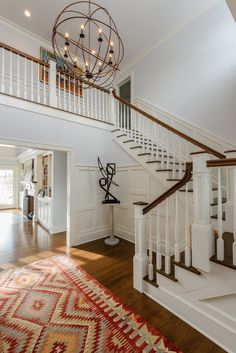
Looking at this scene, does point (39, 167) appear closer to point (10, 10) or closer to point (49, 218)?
point (49, 218)

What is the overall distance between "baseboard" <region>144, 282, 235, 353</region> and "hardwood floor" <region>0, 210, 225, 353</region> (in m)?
0.05

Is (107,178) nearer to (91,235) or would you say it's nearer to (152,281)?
(91,235)

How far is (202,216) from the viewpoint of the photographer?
1556 mm

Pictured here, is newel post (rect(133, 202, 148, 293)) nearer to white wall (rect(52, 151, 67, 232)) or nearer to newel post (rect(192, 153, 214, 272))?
newel post (rect(192, 153, 214, 272))

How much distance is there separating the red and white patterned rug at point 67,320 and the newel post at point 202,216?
0.81 meters

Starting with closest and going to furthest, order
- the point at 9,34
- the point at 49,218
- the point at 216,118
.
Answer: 1. the point at 216,118
2. the point at 9,34
3. the point at 49,218

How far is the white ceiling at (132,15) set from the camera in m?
3.68

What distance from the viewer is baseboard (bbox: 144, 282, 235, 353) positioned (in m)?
1.48

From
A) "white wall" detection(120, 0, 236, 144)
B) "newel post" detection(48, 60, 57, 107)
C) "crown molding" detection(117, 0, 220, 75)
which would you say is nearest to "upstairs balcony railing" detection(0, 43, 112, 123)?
"newel post" detection(48, 60, 57, 107)

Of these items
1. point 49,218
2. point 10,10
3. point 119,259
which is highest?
point 10,10

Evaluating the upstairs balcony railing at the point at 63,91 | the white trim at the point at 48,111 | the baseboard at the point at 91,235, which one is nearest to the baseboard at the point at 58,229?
the baseboard at the point at 91,235

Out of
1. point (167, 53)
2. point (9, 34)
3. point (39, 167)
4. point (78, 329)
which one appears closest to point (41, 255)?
point (78, 329)

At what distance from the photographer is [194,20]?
152 inches

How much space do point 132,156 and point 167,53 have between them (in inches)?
119
